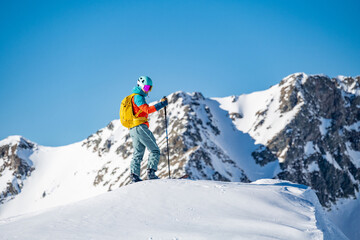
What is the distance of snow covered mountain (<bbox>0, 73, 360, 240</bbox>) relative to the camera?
15312cm

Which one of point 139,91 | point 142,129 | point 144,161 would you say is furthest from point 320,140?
point 139,91

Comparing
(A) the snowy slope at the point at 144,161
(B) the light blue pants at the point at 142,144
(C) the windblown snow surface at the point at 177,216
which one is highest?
(A) the snowy slope at the point at 144,161

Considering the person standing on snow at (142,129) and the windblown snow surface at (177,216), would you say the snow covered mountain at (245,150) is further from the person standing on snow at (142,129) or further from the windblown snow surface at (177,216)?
the windblown snow surface at (177,216)

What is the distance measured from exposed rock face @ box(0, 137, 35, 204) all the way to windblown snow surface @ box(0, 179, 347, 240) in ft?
602

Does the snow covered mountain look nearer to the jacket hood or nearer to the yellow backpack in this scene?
the yellow backpack

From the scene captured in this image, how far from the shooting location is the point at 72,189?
168750 millimetres

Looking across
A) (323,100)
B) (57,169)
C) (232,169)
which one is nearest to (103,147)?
(57,169)

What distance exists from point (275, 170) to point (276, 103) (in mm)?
39227

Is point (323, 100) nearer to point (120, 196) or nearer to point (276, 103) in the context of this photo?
point (276, 103)

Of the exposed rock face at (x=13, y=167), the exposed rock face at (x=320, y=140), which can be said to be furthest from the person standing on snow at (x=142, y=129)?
the exposed rock face at (x=13, y=167)

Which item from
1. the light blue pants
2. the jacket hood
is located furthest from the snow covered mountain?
the jacket hood

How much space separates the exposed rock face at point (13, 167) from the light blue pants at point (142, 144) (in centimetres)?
18050

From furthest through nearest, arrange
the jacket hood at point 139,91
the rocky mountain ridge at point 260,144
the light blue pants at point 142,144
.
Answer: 1. the rocky mountain ridge at point 260,144
2. the light blue pants at point 142,144
3. the jacket hood at point 139,91

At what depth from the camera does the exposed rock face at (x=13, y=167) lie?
7038 inches
